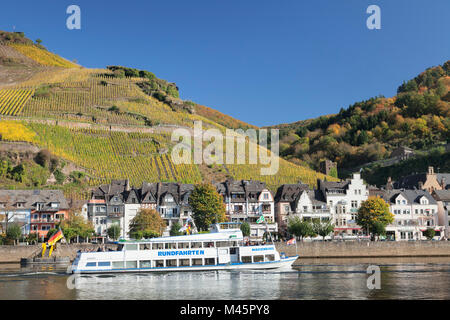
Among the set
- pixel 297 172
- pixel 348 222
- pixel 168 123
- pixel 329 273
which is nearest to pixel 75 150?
pixel 168 123

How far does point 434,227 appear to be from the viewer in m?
92.0

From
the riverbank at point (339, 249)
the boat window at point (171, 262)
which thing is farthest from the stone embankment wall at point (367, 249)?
the boat window at point (171, 262)

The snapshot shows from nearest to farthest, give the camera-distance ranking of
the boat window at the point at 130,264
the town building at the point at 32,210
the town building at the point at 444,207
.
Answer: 1. the boat window at the point at 130,264
2. the town building at the point at 32,210
3. the town building at the point at 444,207

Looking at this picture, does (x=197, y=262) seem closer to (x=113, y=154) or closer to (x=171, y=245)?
(x=171, y=245)

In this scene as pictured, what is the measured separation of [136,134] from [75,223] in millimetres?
65275

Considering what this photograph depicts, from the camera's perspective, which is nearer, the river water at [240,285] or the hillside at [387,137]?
the river water at [240,285]

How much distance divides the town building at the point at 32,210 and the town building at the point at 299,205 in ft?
123

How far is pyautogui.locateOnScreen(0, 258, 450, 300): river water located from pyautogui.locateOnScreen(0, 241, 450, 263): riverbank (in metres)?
19.1

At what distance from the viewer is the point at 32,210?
8750 centimetres

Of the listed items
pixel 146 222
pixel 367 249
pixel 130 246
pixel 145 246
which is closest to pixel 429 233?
pixel 367 249

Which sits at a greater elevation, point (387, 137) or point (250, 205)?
point (387, 137)

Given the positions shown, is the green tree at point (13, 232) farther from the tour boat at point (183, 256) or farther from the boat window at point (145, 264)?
the boat window at point (145, 264)

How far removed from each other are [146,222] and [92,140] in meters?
57.4

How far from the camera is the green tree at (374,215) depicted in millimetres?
82875
